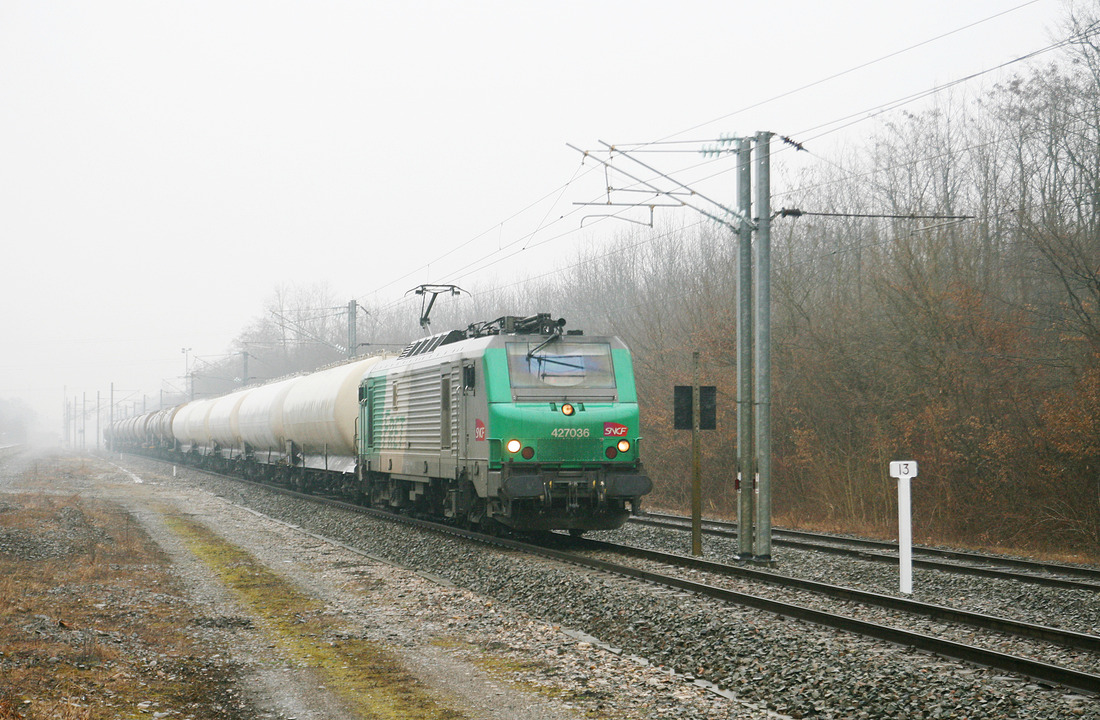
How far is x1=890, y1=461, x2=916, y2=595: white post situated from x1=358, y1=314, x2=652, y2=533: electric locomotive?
4.37m

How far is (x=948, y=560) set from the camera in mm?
15195

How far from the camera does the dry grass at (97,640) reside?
696 centimetres

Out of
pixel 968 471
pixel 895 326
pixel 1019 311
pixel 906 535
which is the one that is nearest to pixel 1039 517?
pixel 968 471

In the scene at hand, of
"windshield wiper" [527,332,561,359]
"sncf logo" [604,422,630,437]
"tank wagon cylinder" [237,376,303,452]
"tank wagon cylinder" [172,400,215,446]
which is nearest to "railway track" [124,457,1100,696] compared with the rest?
"sncf logo" [604,422,630,437]

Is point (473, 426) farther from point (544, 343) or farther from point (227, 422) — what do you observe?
point (227, 422)

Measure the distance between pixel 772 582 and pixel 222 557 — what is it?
8110mm

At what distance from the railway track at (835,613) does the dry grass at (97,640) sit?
16.8 feet

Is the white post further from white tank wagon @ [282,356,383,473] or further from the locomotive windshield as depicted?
Answer: white tank wagon @ [282,356,383,473]

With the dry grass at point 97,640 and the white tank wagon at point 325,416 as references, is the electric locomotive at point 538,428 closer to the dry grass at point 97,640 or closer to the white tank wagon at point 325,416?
the dry grass at point 97,640

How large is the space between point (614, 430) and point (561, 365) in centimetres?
131

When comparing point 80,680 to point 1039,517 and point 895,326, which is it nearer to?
point 1039,517

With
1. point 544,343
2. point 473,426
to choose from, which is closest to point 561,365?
point 544,343

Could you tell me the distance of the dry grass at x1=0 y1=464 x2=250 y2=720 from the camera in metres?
6.96

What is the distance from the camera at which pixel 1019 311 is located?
19.3m
